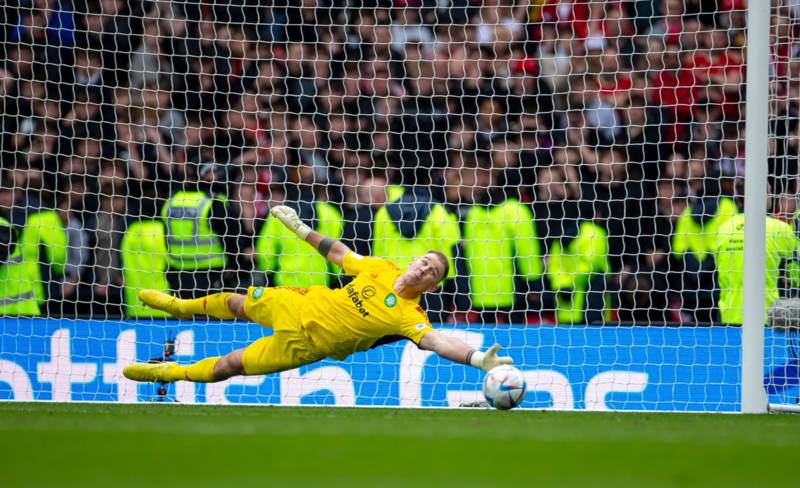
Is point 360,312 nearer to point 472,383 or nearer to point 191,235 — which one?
point 472,383

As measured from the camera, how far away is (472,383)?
312 inches

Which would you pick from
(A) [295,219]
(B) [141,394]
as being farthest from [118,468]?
(B) [141,394]

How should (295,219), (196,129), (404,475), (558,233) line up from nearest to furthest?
(404,475) → (295,219) → (558,233) → (196,129)

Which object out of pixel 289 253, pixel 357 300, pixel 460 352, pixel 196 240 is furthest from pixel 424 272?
pixel 196 240

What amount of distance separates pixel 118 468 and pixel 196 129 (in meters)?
5.80

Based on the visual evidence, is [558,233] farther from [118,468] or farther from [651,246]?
[118,468]

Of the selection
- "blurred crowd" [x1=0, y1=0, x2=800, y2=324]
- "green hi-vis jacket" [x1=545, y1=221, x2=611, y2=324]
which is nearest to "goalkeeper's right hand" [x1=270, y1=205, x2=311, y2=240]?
"blurred crowd" [x1=0, y1=0, x2=800, y2=324]

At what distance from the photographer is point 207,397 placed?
8.02 m

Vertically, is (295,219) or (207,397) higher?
(295,219)

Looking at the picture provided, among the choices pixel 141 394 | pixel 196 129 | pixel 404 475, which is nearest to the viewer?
pixel 404 475

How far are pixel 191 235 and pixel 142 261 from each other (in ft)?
1.27

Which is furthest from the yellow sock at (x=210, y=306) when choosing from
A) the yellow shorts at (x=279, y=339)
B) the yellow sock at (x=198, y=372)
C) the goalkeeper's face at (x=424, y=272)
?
the goalkeeper's face at (x=424, y=272)

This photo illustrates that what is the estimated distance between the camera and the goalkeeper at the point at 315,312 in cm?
712

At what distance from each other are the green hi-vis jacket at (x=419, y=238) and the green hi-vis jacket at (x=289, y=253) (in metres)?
0.31
